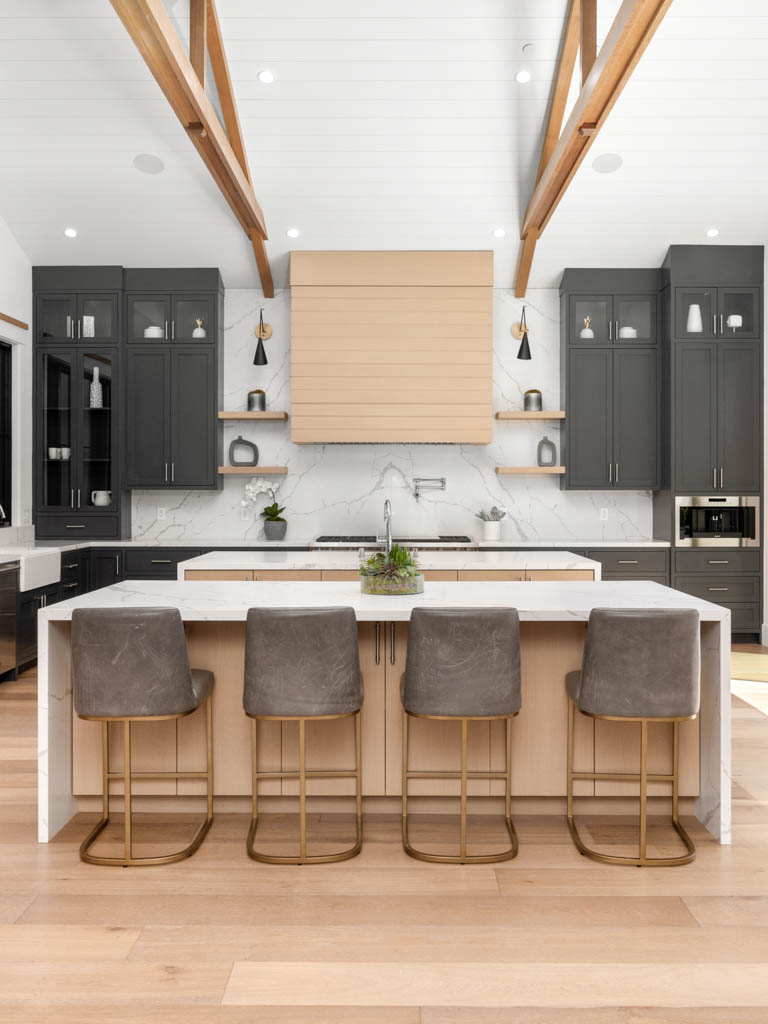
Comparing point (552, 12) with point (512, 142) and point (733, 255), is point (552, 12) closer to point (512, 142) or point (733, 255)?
point (512, 142)

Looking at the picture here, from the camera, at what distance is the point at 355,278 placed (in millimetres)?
6145

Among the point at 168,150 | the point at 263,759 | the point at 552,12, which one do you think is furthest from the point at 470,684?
the point at 168,150

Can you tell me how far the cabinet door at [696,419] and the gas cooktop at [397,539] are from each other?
5.91 ft

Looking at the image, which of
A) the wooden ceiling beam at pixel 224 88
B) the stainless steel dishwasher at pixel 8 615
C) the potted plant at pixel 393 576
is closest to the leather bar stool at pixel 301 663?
the potted plant at pixel 393 576

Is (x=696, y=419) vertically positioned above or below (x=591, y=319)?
below

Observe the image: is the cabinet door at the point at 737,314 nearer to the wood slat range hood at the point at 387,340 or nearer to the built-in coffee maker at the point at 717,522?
the built-in coffee maker at the point at 717,522

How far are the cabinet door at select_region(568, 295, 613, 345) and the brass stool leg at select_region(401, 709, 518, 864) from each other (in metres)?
4.38

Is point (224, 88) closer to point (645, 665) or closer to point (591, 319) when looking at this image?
point (591, 319)

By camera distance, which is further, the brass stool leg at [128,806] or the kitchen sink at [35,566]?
the kitchen sink at [35,566]

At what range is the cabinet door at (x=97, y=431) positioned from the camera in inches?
251

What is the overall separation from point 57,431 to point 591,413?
4.43 metres

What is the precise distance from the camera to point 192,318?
645 cm

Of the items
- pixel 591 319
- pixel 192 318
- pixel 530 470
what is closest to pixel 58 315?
pixel 192 318

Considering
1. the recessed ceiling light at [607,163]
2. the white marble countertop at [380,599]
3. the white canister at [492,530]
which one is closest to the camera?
the white marble countertop at [380,599]
